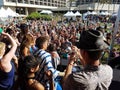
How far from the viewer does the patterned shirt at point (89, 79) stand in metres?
2.49

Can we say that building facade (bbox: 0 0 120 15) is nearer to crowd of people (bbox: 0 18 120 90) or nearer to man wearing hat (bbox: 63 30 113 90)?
crowd of people (bbox: 0 18 120 90)

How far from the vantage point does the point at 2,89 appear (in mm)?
3645

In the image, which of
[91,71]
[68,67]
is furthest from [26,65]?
[91,71]

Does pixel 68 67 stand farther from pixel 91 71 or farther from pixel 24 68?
pixel 91 71

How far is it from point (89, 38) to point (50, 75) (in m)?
0.78

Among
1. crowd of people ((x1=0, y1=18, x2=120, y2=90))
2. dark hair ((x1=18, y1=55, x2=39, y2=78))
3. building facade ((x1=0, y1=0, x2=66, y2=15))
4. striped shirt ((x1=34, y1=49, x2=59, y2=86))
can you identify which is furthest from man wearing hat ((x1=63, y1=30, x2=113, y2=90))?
building facade ((x1=0, y1=0, x2=66, y2=15))

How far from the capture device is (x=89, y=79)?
2504 millimetres

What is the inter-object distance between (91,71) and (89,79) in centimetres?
10

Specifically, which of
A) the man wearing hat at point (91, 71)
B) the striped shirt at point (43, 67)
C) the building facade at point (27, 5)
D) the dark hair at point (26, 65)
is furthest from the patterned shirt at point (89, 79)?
the building facade at point (27, 5)

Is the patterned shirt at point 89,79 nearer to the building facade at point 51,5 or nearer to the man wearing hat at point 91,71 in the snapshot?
the man wearing hat at point 91,71

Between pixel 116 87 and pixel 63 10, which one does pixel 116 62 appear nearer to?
pixel 116 87

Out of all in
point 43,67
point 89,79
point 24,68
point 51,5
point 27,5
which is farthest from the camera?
point 51,5

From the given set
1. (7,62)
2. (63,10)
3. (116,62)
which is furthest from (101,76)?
(63,10)

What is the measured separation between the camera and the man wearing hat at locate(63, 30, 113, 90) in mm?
2498
